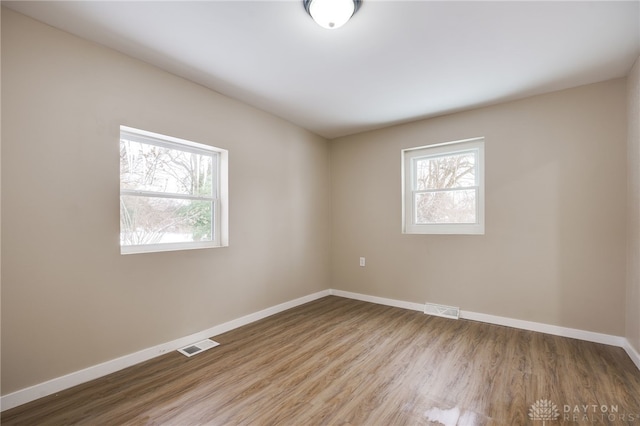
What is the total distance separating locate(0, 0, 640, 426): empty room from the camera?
1.83 metres

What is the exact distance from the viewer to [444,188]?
3721 mm

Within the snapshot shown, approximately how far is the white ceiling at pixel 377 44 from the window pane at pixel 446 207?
1.15 meters

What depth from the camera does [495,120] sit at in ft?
10.8

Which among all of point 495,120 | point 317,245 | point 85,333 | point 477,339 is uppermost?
point 495,120

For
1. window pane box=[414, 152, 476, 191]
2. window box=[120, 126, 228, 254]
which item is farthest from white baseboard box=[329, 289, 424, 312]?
window box=[120, 126, 228, 254]

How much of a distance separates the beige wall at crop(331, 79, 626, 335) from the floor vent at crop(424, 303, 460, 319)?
2.8 inches

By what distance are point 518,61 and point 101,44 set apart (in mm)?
3397

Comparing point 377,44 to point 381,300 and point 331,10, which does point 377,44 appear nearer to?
point 331,10

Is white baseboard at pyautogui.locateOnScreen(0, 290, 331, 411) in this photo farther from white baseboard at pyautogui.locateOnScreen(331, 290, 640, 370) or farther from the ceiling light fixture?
the ceiling light fixture

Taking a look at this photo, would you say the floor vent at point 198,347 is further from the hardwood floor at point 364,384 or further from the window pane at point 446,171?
the window pane at point 446,171

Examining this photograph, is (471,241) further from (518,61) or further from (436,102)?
(518,61)

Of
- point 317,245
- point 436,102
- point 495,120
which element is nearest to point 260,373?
point 317,245

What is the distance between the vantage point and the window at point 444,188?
349 centimetres

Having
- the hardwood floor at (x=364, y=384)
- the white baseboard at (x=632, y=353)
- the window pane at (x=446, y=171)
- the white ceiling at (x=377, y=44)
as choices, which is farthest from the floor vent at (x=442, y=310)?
the white ceiling at (x=377, y=44)
